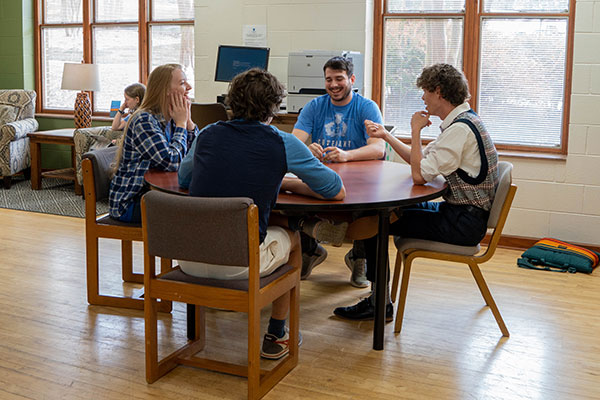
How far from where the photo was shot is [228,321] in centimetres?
327

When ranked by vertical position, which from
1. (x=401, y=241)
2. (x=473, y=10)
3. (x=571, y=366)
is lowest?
(x=571, y=366)

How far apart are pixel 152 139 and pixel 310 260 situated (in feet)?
3.88

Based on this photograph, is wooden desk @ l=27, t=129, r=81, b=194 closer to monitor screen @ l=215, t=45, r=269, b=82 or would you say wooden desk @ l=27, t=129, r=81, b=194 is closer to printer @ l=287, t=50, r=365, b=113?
monitor screen @ l=215, t=45, r=269, b=82

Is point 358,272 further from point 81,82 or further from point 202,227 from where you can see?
point 81,82

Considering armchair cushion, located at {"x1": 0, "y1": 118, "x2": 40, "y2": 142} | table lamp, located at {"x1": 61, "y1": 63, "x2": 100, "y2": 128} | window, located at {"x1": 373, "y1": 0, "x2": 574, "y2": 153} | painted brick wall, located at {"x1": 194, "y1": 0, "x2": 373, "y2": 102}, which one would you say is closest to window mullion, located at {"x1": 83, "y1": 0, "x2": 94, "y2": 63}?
table lamp, located at {"x1": 61, "y1": 63, "x2": 100, "y2": 128}

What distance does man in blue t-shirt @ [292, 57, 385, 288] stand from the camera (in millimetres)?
3725

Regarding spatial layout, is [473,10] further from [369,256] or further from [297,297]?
[297,297]

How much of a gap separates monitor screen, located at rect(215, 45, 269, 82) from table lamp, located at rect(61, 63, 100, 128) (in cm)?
176

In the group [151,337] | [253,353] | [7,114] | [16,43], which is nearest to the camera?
[253,353]

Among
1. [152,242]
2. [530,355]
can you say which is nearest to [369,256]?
[530,355]

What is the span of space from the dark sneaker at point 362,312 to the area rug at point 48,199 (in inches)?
113

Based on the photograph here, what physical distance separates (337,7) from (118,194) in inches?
100

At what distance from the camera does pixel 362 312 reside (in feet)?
10.9

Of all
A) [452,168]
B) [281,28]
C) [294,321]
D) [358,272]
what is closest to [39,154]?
[281,28]
